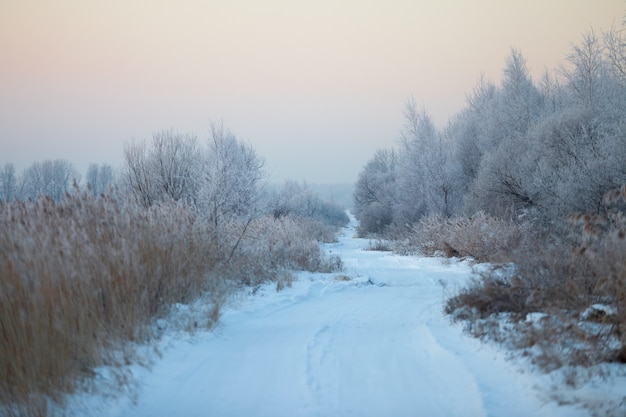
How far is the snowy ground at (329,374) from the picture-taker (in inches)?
167

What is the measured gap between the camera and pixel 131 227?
263 inches

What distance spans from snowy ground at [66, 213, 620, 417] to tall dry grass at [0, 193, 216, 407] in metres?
0.45

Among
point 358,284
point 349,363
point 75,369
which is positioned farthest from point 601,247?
point 358,284

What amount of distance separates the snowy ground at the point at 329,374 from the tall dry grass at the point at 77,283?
0.45 meters

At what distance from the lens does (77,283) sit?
4926mm

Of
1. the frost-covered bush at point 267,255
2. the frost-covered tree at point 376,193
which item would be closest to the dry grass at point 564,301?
the frost-covered bush at point 267,255

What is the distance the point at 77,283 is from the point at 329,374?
2.92m

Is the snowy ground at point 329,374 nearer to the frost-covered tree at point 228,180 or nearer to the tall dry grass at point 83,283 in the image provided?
the tall dry grass at point 83,283

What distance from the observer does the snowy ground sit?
4246 mm

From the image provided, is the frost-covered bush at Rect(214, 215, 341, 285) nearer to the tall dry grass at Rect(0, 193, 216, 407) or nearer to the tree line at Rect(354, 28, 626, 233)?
the tall dry grass at Rect(0, 193, 216, 407)

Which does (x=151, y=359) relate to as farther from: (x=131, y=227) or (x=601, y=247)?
(x=601, y=247)

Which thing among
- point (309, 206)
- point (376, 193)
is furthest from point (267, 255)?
point (309, 206)

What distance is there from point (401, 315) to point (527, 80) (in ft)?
119

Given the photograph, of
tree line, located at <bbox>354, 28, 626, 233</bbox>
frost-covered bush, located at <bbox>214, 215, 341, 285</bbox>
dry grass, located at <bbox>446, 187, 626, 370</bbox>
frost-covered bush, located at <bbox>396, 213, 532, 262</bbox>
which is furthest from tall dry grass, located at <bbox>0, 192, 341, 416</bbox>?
tree line, located at <bbox>354, 28, 626, 233</bbox>
